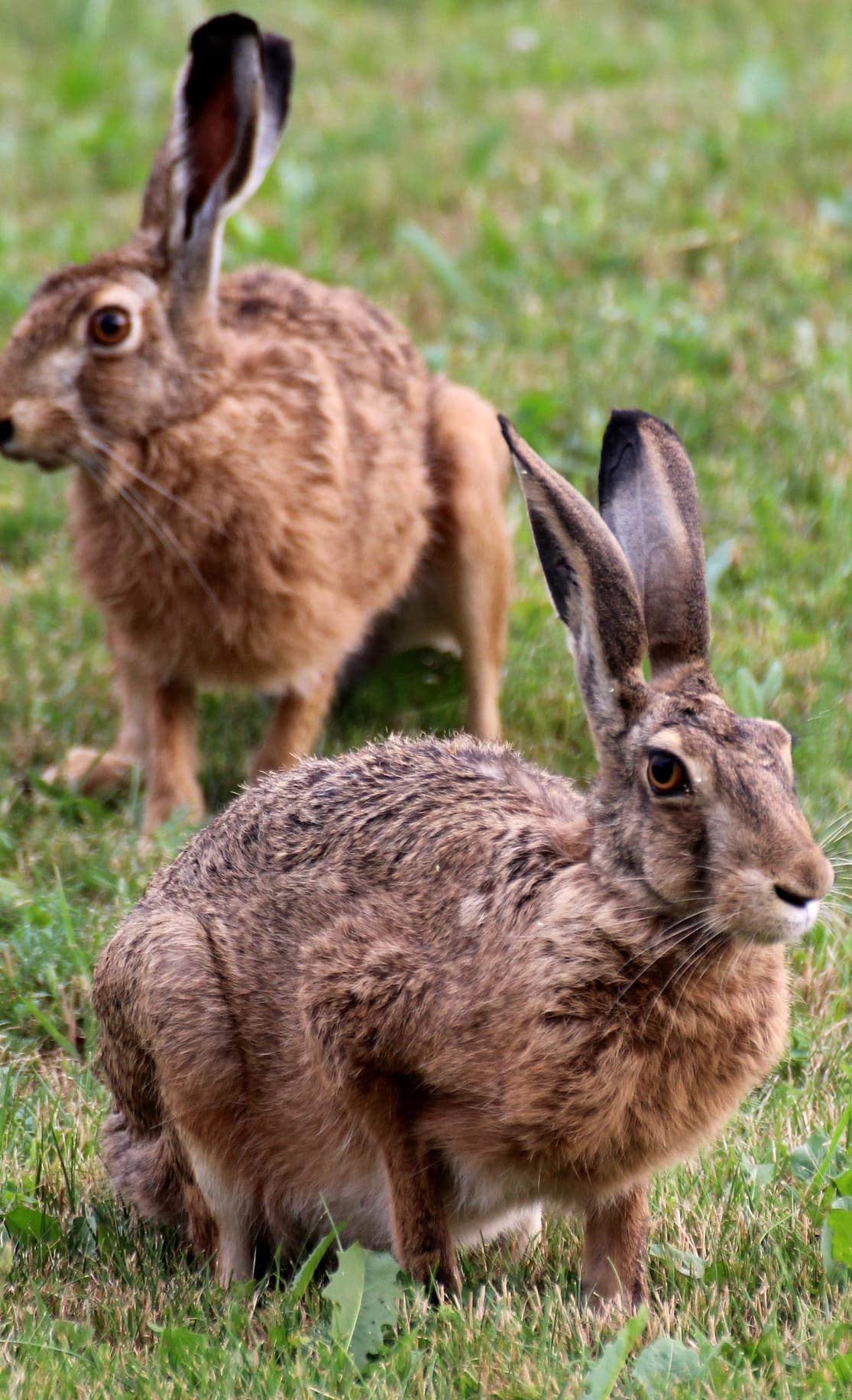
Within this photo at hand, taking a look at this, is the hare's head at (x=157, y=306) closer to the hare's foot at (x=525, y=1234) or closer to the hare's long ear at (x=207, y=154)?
the hare's long ear at (x=207, y=154)

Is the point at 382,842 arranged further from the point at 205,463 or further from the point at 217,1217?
the point at 205,463

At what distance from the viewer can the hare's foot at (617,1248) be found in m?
3.57

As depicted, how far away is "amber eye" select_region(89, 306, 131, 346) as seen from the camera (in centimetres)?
569

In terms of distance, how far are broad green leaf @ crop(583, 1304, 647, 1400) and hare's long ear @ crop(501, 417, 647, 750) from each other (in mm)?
1041

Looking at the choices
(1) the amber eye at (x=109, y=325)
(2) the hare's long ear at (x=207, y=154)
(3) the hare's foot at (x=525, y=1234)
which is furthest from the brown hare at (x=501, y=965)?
(2) the hare's long ear at (x=207, y=154)

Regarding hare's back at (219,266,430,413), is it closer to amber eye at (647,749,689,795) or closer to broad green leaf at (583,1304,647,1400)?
amber eye at (647,749,689,795)

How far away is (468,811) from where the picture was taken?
3.81m

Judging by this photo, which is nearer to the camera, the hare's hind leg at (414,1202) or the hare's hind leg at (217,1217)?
the hare's hind leg at (414,1202)

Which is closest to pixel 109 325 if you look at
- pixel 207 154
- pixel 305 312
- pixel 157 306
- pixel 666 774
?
Answer: pixel 157 306

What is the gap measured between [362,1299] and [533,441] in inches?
164

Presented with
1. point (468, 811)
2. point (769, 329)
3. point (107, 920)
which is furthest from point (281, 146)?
point (468, 811)

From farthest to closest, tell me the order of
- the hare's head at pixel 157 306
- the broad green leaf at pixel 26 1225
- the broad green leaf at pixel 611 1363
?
the hare's head at pixel 157 306 < the broad green leaf at pixel 26 1225 < the broad green leaf at pixel 611 1363

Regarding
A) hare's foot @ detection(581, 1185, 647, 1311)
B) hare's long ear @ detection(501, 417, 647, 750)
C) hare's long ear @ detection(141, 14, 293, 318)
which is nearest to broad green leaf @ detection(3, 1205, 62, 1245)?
hare's foot @ detection(581, 1185, 647, 1311)

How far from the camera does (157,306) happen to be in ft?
19.0
